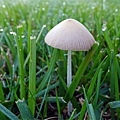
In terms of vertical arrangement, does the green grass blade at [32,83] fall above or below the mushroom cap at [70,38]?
below

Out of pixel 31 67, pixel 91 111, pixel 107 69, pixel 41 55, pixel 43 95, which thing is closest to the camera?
pixel 91 111

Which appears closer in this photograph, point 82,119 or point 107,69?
point 82,119

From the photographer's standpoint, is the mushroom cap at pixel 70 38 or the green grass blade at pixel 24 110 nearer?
the green grass blade at pixel 24 110

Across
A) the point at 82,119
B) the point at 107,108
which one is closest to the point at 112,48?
the point at 107,108

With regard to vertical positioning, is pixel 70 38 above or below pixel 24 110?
above

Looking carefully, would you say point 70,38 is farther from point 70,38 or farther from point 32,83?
point 32,83

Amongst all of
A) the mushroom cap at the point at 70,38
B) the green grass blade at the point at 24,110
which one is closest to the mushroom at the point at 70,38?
the mushroom cap at the point at 70,38

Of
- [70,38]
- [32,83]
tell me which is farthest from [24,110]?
[70,38]

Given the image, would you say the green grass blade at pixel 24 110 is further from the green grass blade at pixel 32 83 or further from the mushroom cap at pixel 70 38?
the mushroom cap at pixel 70 38

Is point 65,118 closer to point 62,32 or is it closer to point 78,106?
point 78,106
